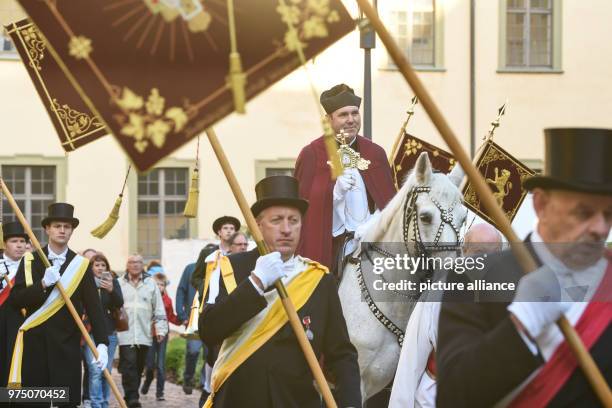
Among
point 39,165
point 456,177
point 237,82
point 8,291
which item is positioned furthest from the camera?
point 39,165

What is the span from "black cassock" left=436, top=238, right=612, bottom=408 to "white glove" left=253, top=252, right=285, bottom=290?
213 centimetres

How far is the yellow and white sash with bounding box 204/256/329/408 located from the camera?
678 centimetres

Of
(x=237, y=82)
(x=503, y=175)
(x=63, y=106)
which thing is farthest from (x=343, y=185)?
(x=237, y=82)

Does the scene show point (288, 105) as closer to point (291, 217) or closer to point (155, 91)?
point (291, 217)

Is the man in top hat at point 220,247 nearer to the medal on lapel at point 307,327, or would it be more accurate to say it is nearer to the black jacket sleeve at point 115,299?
the black jacket sleeve at point 115,299

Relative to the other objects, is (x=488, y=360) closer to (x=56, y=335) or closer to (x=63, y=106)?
(x=63, y=106)

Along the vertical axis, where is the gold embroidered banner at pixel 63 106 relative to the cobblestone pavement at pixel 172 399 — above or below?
above

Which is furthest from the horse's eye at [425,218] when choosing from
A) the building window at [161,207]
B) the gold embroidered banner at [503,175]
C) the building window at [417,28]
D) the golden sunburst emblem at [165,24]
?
the building window at [417,28]

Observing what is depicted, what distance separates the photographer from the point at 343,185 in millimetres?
9750

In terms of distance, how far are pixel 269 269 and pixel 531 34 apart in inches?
1010

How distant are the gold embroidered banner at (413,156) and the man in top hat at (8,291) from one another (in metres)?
3.32

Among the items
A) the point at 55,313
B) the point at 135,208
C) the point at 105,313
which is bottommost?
the point at 105,313

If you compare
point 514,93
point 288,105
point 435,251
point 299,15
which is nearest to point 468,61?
point 514,93

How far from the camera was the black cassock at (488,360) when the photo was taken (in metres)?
3.98
